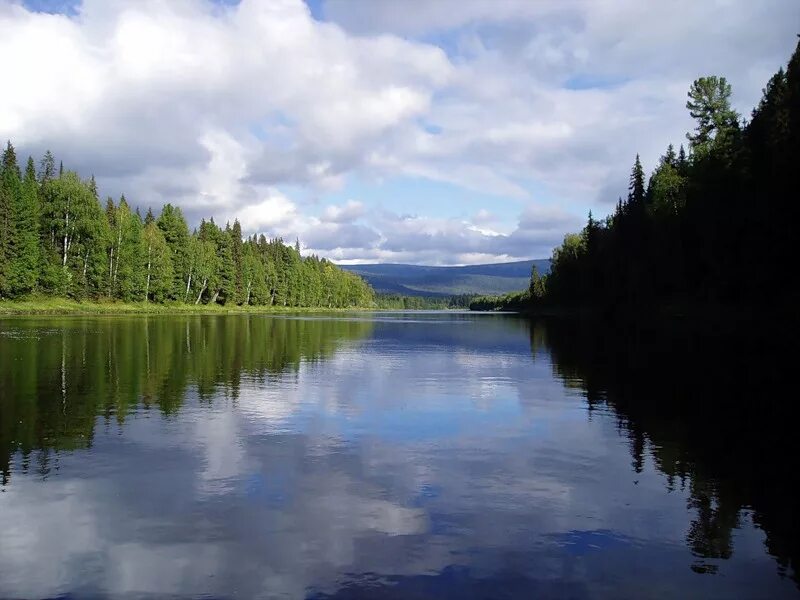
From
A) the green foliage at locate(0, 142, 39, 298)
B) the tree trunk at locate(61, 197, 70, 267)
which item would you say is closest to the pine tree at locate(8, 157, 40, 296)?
the green foliage at locate(0, 142, 39, 298)

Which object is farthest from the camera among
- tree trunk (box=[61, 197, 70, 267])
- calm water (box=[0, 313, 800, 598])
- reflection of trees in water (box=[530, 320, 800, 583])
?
tree trunk (box=[61, 197, 70, 267])

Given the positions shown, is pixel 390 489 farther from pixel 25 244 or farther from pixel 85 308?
pixel 85 308

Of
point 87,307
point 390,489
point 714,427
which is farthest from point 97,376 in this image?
point 87,307

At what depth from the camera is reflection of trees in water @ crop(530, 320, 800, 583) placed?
35.8 feet

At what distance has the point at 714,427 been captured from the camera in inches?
728

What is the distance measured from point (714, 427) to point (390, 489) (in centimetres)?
1109

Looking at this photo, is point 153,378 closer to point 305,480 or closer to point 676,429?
point 305,480

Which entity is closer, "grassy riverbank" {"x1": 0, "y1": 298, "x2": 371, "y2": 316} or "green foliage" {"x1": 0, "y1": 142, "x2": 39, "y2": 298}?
"green foliage" {"x1": 0, "y1": 142, "x2": 39, "y2": 298}

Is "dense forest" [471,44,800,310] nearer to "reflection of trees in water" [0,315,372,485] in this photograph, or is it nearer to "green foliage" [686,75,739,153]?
"green foliage" [686,75,739,153]

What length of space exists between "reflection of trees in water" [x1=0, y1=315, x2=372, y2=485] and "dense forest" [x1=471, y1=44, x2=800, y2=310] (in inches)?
1507

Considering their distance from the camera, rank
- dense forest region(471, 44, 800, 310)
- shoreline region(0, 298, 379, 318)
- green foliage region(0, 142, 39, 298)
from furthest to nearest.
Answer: shoreline region(0, 298, 379, 318) < green foliage region(0, 142, 39, 298) < dense forest region(471, 44, 800, 310)

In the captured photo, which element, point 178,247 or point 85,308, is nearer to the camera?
point 85,308

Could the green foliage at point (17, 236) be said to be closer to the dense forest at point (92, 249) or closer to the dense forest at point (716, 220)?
the dense forest at point (92, 249)

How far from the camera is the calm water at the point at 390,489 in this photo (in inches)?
343
